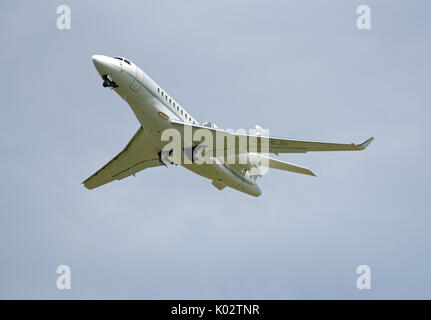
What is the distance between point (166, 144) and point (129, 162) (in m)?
5.20

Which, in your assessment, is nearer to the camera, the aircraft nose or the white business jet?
the aircraft nose

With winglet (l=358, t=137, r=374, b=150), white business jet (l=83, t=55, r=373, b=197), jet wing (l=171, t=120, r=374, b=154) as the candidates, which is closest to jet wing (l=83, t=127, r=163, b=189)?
white business jet (l=83, t=55, r=373, b=197)

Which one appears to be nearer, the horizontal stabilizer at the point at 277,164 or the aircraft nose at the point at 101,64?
the aircraft nose at the point at 101,64

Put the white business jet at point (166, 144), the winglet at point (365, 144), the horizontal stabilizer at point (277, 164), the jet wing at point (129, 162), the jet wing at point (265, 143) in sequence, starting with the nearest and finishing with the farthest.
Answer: the winglet at point (365, 144)
the white business jet at point (166, 144)
the jet wing at point (265, 143)
the jet wing at point (129, 162)
the horizontal stabilizer at point (277, 164)

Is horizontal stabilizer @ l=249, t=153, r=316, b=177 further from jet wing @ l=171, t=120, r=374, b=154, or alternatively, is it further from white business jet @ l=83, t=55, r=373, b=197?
jet wing @ l=171, t=120, r=374, b=154

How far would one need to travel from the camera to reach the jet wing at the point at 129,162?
1454 inches

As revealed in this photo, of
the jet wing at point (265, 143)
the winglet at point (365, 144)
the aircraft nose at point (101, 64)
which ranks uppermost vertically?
the aircraft nose at point (101, 64)

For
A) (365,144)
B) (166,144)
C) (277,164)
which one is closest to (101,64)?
(166,144)

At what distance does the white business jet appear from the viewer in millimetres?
32469

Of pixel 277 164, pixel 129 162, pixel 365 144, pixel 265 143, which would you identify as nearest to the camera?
pixel 365 144

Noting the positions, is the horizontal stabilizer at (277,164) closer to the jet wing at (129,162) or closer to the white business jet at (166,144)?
the white business jet at (166,144)

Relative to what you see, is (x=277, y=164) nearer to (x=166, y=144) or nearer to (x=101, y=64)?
(x=166, y=144)

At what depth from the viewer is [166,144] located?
3509cm

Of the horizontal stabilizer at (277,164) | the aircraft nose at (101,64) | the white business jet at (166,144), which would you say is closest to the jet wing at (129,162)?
the white business jet at (166,144)
